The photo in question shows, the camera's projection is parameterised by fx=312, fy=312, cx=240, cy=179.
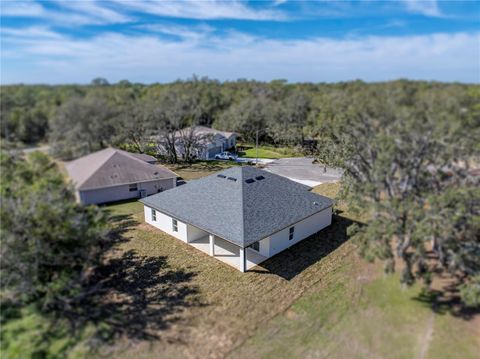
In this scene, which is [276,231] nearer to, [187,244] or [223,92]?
[187,244]

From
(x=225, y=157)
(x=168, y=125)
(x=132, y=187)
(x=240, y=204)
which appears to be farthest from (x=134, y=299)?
(x=225, y=157)

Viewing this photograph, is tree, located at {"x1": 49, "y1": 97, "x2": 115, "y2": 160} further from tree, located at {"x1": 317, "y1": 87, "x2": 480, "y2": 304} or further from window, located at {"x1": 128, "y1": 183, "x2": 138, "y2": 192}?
tree, located at {"x1": 317, "y1": 87, "x2": 480, "y2": 304}

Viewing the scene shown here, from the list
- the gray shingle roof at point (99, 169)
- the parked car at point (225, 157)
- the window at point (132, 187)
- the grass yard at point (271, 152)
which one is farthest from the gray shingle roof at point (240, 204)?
the grass yard at point (271, 152)

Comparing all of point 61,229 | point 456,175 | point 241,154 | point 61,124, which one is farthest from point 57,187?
point 241,154

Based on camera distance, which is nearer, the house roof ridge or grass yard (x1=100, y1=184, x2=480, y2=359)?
the house roof ridge

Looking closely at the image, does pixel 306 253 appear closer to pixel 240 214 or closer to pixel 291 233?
pixel 291 233

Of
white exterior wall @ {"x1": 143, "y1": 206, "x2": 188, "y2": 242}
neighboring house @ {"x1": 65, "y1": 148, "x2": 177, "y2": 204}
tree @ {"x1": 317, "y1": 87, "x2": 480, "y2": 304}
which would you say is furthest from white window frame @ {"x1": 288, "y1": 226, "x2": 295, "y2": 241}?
neighboring house @ {"x1": 65, "y1": 148, "x2": 177, "y2": 204}

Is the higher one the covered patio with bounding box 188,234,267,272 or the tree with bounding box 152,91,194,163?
the tree with bounding box 152,91,194,163

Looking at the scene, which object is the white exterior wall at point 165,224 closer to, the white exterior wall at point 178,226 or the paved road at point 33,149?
the white exterior wall at point 178,226
